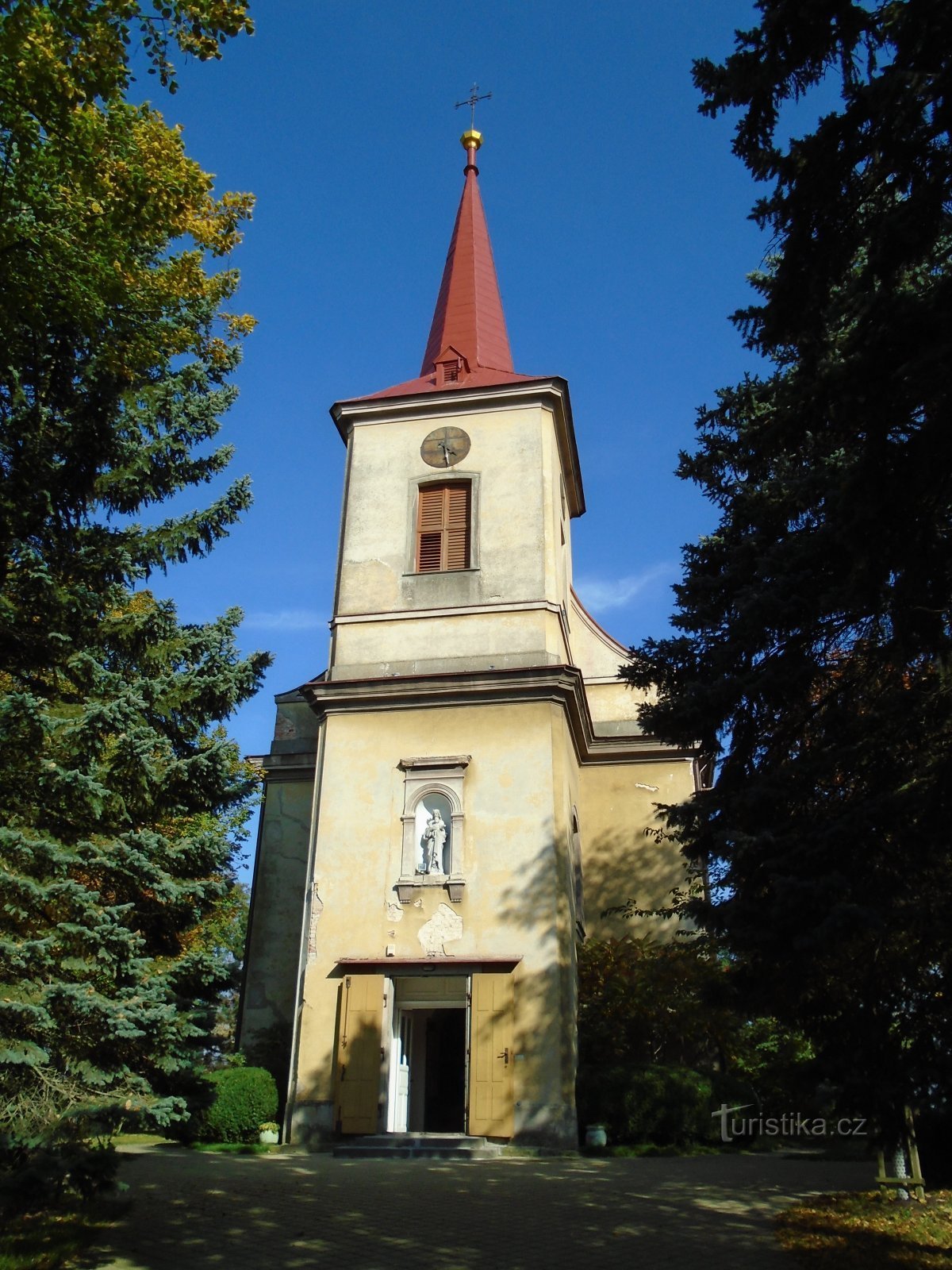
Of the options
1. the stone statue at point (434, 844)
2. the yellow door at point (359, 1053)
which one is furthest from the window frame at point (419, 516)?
the yellow door at point (359, 1053)

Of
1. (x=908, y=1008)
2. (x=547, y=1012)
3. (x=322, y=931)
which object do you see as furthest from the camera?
(x=322, y=931)

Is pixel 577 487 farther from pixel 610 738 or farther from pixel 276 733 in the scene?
pixel 276 733

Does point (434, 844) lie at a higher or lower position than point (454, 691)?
lower

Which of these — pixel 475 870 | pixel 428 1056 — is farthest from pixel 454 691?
pixel 428 1056

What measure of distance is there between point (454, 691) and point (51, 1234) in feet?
36.3

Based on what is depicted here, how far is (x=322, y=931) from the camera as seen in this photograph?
16.1 meters

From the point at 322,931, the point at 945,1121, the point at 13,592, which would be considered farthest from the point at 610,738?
the point at 945,1121

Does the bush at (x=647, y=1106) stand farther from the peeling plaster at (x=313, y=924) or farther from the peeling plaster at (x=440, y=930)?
the peeling plaster at (x=313, y=924)

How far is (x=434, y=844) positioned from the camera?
16.5m

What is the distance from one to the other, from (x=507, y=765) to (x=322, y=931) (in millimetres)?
3877

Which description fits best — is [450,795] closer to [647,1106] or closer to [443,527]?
[443,527]

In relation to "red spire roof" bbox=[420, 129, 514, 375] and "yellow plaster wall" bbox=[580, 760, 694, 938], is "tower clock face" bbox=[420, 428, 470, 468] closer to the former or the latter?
"red spire roof" bbox=[420, 129, 514, 375]

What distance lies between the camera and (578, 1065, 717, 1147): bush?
49.7 ft

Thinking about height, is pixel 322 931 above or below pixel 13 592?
below
